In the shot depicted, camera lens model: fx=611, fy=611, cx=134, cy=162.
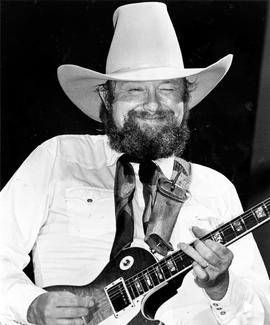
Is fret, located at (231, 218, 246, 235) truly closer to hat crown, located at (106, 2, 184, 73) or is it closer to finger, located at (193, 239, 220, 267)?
finger, located at (193, 239, 220, 267)

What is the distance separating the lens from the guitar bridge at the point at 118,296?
1281 millimetres

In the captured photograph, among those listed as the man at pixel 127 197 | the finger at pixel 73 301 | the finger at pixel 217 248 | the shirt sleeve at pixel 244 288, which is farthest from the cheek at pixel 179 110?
the finger at pixel 73 301

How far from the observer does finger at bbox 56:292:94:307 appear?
127cm

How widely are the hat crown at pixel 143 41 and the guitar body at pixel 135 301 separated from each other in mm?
411

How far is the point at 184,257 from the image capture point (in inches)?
50.5

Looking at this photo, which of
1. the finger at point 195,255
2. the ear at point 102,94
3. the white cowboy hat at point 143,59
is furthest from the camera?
the ear at point 102,94

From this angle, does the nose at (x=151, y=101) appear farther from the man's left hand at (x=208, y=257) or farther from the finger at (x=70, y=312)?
the finger at (x=70, y=312)

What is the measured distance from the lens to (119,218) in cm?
137

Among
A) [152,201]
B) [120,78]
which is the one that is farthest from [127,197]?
[120,78]

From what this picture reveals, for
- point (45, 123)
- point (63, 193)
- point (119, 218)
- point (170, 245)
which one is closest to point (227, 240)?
point (170, 245)

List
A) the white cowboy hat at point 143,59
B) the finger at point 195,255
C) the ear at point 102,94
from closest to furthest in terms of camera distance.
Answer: the finger at point 195,255 < the white cowboy hat at point 143,59 < the ear at point 102,94

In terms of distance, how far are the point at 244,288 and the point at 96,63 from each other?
607mm

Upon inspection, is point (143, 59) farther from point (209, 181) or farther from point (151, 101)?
point (209, 181)

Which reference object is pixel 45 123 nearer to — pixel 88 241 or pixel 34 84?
pixel 34 84
